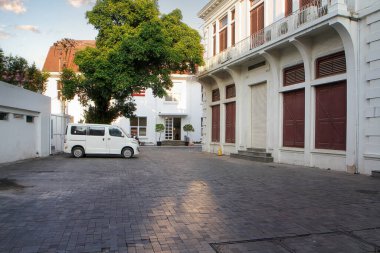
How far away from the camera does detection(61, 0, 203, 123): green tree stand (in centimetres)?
2008

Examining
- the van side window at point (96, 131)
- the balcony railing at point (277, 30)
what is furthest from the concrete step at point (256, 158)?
the van side window at point (96, 131)

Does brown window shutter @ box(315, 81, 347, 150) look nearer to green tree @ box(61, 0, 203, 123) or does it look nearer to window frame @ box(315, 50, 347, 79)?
window frame @ box(315, 50, 347, 79)

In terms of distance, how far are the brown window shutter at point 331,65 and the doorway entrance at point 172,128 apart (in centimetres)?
2876

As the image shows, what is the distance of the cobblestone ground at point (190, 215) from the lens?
15.5ft

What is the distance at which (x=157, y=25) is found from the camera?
66.3 ft

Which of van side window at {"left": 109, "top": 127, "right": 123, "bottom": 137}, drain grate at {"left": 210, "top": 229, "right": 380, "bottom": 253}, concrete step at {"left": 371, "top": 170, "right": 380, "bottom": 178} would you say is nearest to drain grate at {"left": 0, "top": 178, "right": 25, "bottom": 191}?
drain grate at {"left": 210, "top": 229, "right": 380, "bottom": 253}

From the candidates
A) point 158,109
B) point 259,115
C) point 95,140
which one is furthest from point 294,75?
point 158,109

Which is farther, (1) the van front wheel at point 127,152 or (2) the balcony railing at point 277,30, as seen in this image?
(1) the van front wheel at point 127,152

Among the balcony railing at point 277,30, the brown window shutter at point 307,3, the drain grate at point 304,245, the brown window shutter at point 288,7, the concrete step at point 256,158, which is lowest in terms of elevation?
the drain grate at point 304,245

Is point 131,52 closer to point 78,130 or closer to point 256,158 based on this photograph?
point 78,130

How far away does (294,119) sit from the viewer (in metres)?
16.5

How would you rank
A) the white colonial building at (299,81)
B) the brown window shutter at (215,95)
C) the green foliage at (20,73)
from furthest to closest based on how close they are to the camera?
the brown window shutter at (215,95), the green foliage at (20,73), the white colonial building at (299,81)

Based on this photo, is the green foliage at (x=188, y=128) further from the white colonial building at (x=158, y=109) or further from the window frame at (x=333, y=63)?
the window frame at (x=333, y=63)

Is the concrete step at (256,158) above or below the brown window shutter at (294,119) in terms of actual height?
below
